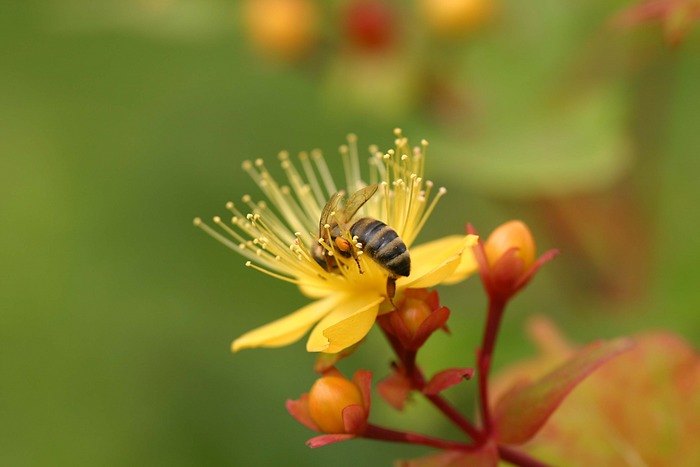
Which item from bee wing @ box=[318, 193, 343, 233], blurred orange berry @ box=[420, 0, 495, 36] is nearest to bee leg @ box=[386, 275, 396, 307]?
bee wing @ box=[318, 193, 343, 233]

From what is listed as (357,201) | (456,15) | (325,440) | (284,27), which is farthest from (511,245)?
(284,27)

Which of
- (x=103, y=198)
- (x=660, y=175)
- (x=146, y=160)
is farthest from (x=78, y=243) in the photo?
(x=660, y=175)

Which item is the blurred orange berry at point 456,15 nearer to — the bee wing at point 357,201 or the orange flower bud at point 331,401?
the bee wing at point 357,201

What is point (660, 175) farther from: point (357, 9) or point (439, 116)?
point (357, 9)

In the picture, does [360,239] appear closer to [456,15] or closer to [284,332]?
[284,332]

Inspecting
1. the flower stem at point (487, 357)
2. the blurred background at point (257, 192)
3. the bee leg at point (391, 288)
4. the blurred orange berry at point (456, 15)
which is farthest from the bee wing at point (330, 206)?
the blurred orange berry at point (456, 15)

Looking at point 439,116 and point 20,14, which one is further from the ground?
point 20,14
